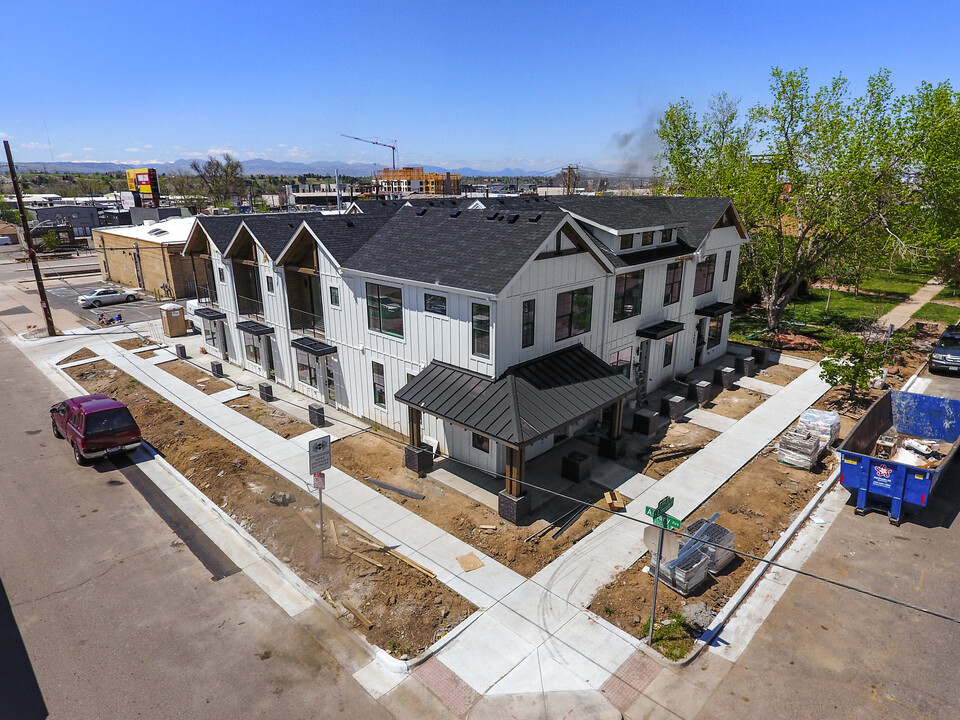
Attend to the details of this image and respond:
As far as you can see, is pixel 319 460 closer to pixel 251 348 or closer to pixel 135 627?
pixel 135 627

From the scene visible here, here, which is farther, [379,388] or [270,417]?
[270,417]

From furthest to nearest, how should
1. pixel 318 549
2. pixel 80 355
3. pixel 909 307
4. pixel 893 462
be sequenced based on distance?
1. pixel 909 307
2. pixel 80 355
3. pixel 893 462
4. pixel 318 549

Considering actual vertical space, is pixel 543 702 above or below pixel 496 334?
below

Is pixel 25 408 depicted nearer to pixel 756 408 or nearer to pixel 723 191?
pixel 756 408

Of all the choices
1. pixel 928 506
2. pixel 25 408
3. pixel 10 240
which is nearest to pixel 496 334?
pixel 928 506

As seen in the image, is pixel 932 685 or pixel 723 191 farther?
pixel 723 191

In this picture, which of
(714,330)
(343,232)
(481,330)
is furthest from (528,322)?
(714,330)

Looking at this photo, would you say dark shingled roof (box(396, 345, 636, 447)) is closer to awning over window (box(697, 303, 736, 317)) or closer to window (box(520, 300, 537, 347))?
window (box(520, 300, 537, 347))
